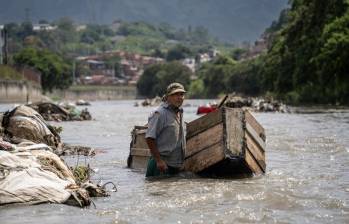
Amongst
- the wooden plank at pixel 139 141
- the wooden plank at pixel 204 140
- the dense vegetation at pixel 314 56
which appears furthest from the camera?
the dense vegetation at pixel 314 56

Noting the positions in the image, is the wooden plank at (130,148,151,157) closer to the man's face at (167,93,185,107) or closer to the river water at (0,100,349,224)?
the river water at (0,100,349,224)

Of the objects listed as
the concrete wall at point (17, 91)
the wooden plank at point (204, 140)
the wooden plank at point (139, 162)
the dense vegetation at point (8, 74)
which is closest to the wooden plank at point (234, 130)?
the wooden plank at point (204, 140)

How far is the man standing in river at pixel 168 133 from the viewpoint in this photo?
1294 cm

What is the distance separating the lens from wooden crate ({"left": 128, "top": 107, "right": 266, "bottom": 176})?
13328mm

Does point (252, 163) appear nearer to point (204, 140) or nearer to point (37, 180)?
point (204, 140)

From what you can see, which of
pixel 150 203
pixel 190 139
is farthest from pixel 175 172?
pixel 150 203

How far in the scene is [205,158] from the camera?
13500 millimetres

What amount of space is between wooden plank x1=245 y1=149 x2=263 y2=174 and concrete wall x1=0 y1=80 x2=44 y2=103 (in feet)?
279

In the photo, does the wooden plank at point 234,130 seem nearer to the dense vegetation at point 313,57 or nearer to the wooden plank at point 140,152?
the wooden plank at point 140,152

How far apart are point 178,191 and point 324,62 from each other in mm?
48631

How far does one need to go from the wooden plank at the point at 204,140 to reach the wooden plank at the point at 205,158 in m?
0.08

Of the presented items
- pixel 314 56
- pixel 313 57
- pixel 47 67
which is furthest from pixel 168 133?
pixel 47 67

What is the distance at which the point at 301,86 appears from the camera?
72.7 m

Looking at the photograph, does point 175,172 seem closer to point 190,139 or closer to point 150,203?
point 190,139
